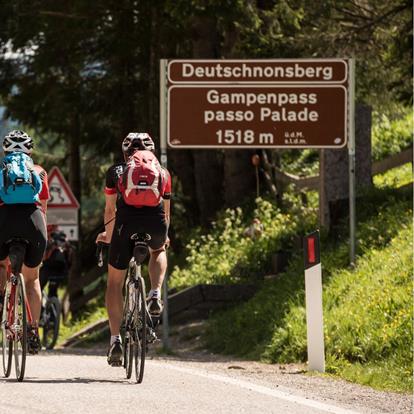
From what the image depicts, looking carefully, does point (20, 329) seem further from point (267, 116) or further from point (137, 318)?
point (267, 116)

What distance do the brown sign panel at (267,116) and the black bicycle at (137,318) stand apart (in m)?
6.45

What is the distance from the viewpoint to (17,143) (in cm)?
1105

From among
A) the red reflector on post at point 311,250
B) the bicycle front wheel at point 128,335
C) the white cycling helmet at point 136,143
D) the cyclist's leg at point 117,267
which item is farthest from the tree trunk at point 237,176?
the white cycling helmet at point 136,143

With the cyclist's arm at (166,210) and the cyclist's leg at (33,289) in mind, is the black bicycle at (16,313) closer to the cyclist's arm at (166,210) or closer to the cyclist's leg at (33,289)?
the cyclist's leg at (33,289)

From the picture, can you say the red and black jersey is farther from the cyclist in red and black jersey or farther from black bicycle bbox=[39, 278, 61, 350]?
black bicycle bbox=[39, 278, 61, 350]

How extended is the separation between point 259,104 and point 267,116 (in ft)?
0.60

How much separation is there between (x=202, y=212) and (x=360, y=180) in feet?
20.5

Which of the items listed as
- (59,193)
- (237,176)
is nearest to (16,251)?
(59,193)

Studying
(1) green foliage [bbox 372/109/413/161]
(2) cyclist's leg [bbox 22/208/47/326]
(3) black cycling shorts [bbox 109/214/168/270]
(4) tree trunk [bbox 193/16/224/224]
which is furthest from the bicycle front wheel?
(1) green foliage [bbox 372/109/413/161]

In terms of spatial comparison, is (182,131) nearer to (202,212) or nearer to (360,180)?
(360,180)

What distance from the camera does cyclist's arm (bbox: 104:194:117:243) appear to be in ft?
35.9

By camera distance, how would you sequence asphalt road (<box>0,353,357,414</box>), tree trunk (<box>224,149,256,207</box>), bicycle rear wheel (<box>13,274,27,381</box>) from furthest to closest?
tree trunk (<box>224,149,256,207</box>) → bicycle rear wheel (<box>13,274,27,381</box>) → asphalt road (<box>0,353,357,414</box>)

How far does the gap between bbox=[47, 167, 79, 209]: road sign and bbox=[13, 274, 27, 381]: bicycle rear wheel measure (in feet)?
40.8

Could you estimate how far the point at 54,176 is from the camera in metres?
23.9
